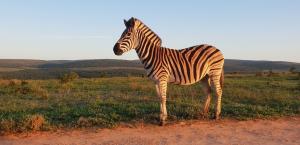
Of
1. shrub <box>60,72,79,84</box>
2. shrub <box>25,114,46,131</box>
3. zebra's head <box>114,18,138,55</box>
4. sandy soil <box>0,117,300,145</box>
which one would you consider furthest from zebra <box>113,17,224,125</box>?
shrub <box>60,72,79,84</box>

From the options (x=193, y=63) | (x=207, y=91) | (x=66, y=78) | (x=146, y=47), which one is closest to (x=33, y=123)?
(x=146, y=47)

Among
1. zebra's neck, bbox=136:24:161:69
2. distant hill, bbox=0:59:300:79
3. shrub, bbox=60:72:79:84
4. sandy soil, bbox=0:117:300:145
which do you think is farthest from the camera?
distant hill, bbox=0:59:300:79

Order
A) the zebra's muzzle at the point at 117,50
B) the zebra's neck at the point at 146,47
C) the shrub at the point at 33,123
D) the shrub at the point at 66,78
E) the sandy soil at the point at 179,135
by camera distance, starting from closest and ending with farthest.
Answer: the sandy soil at the point at 179,135 < the shrub at the point at 33,123 < the zebra's muzzle at the point at 117,50 < the zebra's neck at the point at 146,47 < the shrub at the point at 66,78

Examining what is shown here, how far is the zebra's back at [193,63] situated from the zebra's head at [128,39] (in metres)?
0.95

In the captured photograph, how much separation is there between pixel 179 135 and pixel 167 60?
2.03 meters

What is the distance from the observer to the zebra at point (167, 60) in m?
9.37

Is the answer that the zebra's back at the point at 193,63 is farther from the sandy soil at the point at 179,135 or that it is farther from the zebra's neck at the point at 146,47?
the sandy soil at the point at 179,135

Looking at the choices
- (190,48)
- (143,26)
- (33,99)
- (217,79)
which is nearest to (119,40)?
(143,26)

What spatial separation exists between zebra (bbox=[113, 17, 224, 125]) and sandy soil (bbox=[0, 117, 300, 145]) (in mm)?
634


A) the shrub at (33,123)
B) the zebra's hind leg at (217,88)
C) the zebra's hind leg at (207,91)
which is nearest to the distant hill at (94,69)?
the zebra's hind leg at (207,91)

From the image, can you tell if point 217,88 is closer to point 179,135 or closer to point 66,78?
point 179,135

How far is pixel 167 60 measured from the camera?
9.73 metres

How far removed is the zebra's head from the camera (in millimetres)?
9117

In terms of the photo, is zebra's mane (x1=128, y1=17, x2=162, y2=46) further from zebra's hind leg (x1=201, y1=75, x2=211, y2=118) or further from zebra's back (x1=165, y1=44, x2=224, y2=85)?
zebra's hind leg (x1=201, y1=75, x2=211, y2=118)
